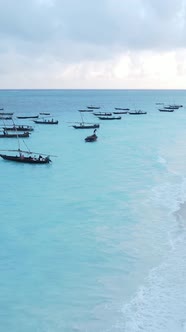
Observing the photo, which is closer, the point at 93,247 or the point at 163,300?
the point at 163,300

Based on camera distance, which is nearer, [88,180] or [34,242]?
[34,242]

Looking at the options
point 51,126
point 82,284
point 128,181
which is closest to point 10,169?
point 128,181

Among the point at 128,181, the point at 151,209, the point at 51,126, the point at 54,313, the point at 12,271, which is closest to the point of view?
the point at 54,313

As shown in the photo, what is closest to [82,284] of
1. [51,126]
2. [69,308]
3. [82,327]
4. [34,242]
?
[69,308]

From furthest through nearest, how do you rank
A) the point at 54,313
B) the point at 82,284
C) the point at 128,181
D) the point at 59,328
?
the point at 128,181 < the point at 82,284 < the point at 54,313 < the point at 59,328

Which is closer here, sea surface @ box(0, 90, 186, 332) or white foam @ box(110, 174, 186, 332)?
white foam @ box(110, 174, 186, 332)

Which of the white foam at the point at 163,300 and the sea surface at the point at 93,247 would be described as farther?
the sea surface at the point at 93,247

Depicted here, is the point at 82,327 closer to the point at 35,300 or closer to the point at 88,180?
the point at 35,300
